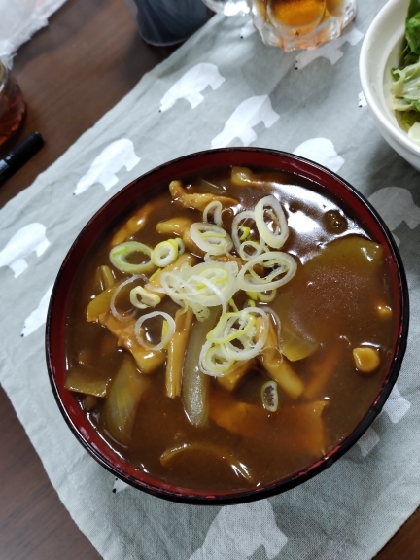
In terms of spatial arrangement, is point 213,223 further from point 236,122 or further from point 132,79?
point 132,79

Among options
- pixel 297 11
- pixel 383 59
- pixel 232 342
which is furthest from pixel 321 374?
pixel 297 11

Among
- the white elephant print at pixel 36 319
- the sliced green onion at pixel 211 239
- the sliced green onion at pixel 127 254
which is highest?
the sliced green onion at pixel 127 254

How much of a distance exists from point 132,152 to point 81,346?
0.65 metres

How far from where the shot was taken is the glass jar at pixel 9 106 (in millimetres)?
1668

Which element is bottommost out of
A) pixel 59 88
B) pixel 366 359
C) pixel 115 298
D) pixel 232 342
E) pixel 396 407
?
pixel 396 407

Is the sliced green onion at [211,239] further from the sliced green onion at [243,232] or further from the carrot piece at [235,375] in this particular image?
the carrot piece at [235,375]

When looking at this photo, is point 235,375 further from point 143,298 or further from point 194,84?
point 194,84

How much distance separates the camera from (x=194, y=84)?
1626 millimetres

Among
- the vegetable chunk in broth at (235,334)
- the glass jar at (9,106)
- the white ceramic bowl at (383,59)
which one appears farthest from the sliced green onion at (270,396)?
the glass jar at (9,106)

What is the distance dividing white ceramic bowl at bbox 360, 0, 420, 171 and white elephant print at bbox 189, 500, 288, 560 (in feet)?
2.61

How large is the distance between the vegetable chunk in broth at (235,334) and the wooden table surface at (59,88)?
320 mm

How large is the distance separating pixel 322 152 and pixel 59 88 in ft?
2.96

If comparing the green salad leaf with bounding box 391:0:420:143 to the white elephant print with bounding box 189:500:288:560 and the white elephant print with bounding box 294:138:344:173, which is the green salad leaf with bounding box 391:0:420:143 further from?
the white elephant print with bounding box 189:500:288:560

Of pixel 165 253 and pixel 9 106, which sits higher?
pixel 9 106
